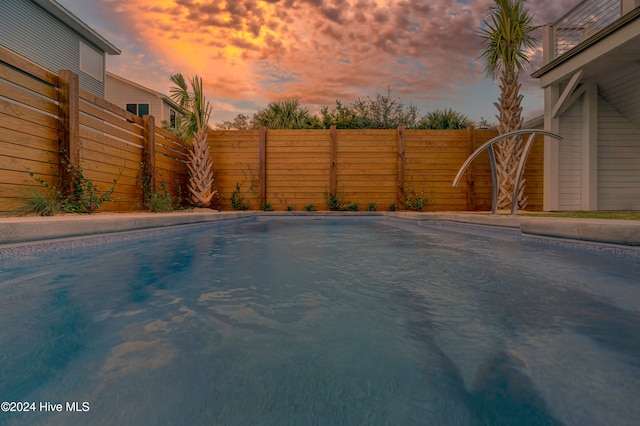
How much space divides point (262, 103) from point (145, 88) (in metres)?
7.25

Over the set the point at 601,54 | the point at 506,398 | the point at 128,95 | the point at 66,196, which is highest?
the point at 128,95

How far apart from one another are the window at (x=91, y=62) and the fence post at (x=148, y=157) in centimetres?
720

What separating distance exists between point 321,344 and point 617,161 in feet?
28.4

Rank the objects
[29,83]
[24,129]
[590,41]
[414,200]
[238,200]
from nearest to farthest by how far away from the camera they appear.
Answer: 1. [24,129]
2. [29,83]
3. [590,41]
4. [414,200]
5. [238,200]

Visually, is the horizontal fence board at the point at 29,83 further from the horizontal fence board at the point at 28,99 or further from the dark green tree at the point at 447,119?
the dark green tree at the point at 447,119

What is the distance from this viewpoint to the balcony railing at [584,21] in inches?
245

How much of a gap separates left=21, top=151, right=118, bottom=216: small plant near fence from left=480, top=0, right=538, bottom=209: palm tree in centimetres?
801

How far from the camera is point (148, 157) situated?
6941 mm

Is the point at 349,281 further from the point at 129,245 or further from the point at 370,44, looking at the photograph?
the point at 370,44

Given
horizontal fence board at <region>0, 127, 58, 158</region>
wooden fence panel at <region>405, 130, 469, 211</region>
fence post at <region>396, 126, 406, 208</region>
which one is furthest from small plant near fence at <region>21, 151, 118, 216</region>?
wooden fence panel at <region>405, 130, 469, 211</region>

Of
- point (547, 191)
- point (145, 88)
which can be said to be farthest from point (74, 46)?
point (547, 191)

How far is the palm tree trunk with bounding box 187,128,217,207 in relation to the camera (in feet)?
27.9

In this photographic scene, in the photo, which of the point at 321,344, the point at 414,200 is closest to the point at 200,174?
the point at 414,200

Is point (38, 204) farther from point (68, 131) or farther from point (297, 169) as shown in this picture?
point (297, 169)
